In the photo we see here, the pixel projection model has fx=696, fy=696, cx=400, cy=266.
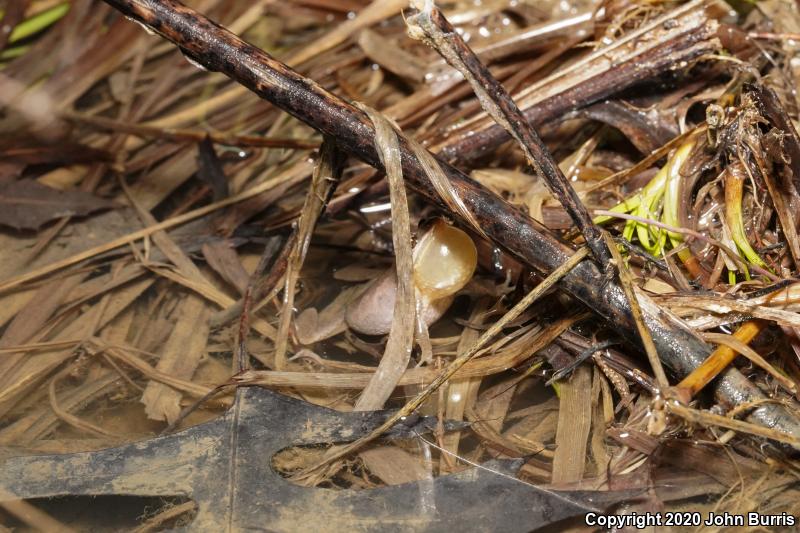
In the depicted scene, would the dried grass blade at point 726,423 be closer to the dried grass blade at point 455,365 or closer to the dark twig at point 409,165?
the dark twig at point 409,165

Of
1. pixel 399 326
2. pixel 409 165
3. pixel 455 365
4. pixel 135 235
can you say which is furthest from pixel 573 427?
pixel 135 235

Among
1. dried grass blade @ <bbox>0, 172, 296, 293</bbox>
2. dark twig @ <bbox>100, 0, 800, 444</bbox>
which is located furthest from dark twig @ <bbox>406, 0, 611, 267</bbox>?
dried grass blade @ <bbox>0, 172, 296, 293</bbox>

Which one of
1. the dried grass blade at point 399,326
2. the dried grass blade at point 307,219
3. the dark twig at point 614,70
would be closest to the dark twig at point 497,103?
the dried grass blade at point 399,326

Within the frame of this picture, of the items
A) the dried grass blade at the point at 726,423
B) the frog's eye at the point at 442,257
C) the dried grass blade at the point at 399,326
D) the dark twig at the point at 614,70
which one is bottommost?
the dried grass blade at the point at 726,423

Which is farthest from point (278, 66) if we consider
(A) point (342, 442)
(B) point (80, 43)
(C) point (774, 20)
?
(B) point (80, 43)

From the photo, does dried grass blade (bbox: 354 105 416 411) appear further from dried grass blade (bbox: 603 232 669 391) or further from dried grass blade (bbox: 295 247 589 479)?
dried grass blade (bbox: 603 232 669 391)

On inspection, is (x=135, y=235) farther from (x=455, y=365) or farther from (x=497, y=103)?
(x=497, y=103)
